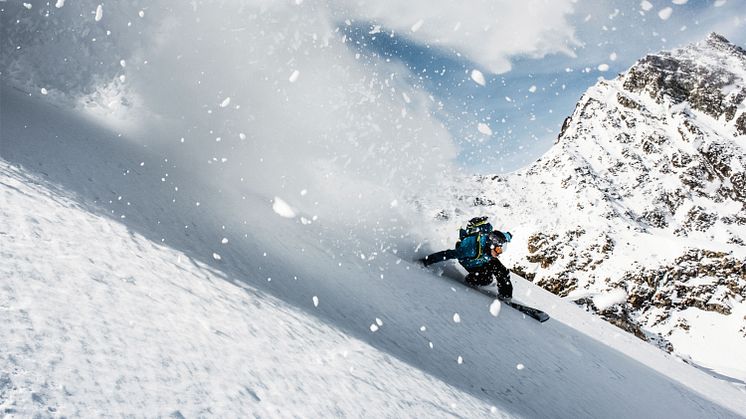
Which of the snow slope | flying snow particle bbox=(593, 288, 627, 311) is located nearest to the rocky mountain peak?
flying snow particle bbox=(593, 288, 627, 311)

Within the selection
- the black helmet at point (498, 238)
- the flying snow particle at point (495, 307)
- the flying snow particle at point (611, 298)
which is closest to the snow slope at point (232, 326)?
the flying snow particle at point (495, 307)

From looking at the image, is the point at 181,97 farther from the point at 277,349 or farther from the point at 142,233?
the point at 277,349

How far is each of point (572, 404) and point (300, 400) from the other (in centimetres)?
353

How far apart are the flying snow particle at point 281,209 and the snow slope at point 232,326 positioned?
1417 mm

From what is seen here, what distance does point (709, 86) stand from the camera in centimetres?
10969

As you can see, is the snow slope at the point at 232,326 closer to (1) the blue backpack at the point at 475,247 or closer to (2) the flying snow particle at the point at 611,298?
(1) the blue backpack at the point at 475,247

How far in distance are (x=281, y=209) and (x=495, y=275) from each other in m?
5.44

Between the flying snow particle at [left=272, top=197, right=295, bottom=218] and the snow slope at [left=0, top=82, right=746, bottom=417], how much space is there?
1.42m

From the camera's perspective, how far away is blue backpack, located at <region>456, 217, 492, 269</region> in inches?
330

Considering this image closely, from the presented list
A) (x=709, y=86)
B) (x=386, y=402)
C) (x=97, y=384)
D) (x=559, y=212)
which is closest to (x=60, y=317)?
(x=97, y=384)

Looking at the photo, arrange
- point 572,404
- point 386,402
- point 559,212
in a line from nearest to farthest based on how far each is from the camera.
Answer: point 386,402 → point 572,404 → point 559,212

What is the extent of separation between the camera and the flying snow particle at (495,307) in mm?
7163

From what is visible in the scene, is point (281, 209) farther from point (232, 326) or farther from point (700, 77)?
point (700, 77)

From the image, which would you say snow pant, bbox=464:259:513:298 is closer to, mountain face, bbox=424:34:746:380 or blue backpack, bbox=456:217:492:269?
blue backpack, bbox=456:217:492:269
